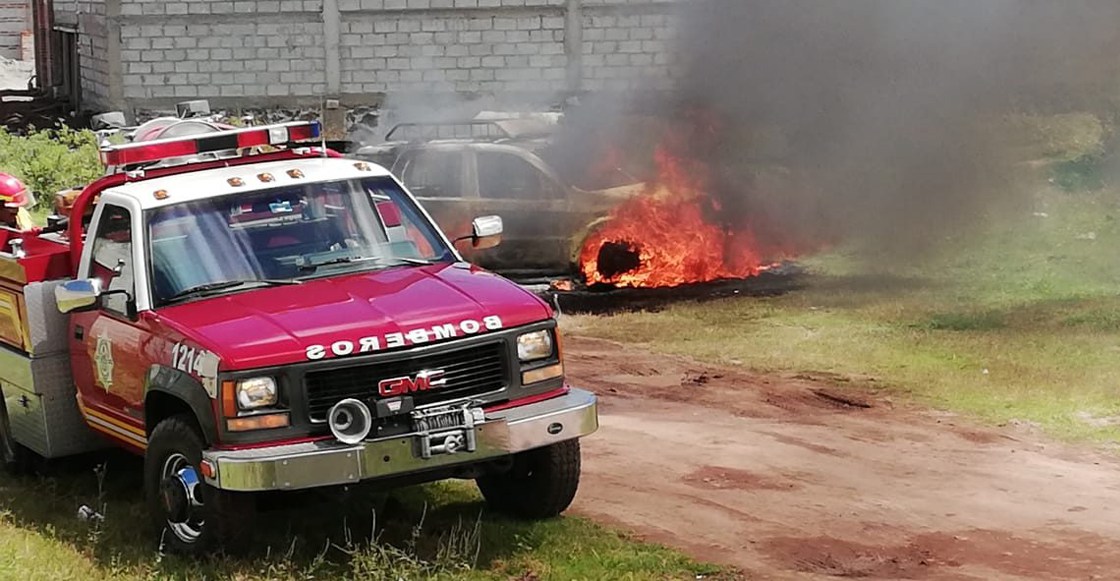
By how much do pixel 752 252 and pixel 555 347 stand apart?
9.17 m

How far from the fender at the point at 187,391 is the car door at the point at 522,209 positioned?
8.58m

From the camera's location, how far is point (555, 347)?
7.18 m

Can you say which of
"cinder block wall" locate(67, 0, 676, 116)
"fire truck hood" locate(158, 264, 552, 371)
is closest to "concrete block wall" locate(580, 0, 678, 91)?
"cinder block wall" locate(67, 0, 676, 116)

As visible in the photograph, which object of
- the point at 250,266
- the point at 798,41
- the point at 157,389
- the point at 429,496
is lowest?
the point at 429,496

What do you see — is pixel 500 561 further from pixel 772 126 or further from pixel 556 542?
pixel 772 126

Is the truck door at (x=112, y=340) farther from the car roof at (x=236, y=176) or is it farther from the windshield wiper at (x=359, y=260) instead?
the windshield wiper at (x=359, y=260)

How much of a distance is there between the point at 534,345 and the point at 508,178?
8.71 m

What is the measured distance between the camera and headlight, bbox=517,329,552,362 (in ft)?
23.0

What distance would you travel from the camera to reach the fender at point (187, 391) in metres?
6.61

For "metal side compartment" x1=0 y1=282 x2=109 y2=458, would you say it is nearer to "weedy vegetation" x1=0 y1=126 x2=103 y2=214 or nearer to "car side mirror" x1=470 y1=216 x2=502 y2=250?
"car side mirror" x1=470 y1=216 x2=502 y2=250

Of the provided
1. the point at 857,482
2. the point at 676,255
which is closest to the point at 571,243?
the point at 676,255

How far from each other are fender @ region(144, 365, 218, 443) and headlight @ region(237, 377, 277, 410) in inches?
6.2

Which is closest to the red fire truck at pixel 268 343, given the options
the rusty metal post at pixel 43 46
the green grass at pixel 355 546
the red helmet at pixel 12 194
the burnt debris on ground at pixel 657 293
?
the green grass at pixel 355 546

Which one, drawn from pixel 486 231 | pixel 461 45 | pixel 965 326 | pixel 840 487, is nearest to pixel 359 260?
pixel 486 231
